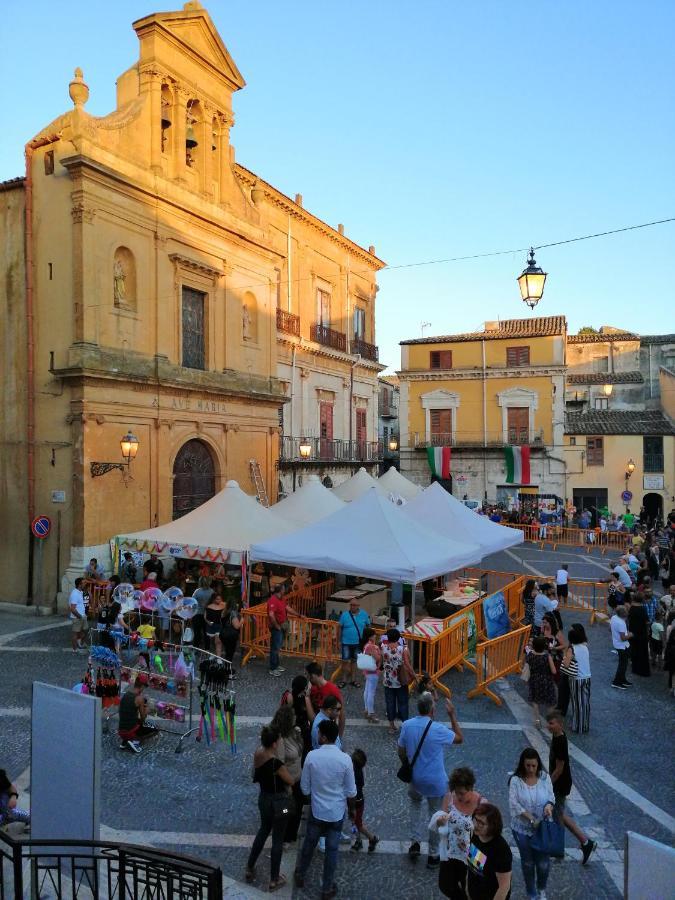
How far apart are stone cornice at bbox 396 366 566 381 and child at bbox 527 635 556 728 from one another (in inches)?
1198

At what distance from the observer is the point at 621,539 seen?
25922mm

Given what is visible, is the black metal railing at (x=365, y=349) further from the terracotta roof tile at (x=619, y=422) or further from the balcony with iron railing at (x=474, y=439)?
the terracotta roof tile at (x=619, y=422)

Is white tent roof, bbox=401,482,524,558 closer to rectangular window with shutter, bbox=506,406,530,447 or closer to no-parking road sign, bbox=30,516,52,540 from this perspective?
no-parking road sign, bbox=30,516,52,540

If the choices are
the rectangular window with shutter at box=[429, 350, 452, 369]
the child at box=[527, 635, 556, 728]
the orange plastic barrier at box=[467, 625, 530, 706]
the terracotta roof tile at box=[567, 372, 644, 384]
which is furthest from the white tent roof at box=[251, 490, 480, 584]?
the terracotta roof tile at box=[567, 372, 644, 384]

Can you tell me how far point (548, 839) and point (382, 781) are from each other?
281 centimetres

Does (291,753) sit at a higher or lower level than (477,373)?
lower

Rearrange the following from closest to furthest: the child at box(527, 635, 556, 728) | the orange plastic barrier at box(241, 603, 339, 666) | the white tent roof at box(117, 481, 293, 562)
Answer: the child at box(527, 635, 556, 728), the orange plastic barrier at box(241, 603, 339, 666), the white tent roof at box(117, 481, 293, 562)

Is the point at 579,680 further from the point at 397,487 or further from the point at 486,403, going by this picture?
the point at 486,403

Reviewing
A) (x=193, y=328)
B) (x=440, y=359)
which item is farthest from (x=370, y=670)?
(x=440, y=359)

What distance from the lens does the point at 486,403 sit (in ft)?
127

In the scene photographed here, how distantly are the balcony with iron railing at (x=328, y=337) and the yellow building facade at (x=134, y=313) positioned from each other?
21.6ft

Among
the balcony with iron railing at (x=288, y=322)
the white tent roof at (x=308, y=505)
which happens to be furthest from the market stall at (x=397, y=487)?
the balcony with iron railing at (x=288, y=322)

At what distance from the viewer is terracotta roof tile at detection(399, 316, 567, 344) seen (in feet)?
123

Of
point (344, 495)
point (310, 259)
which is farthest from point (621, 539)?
point (310, 259)
